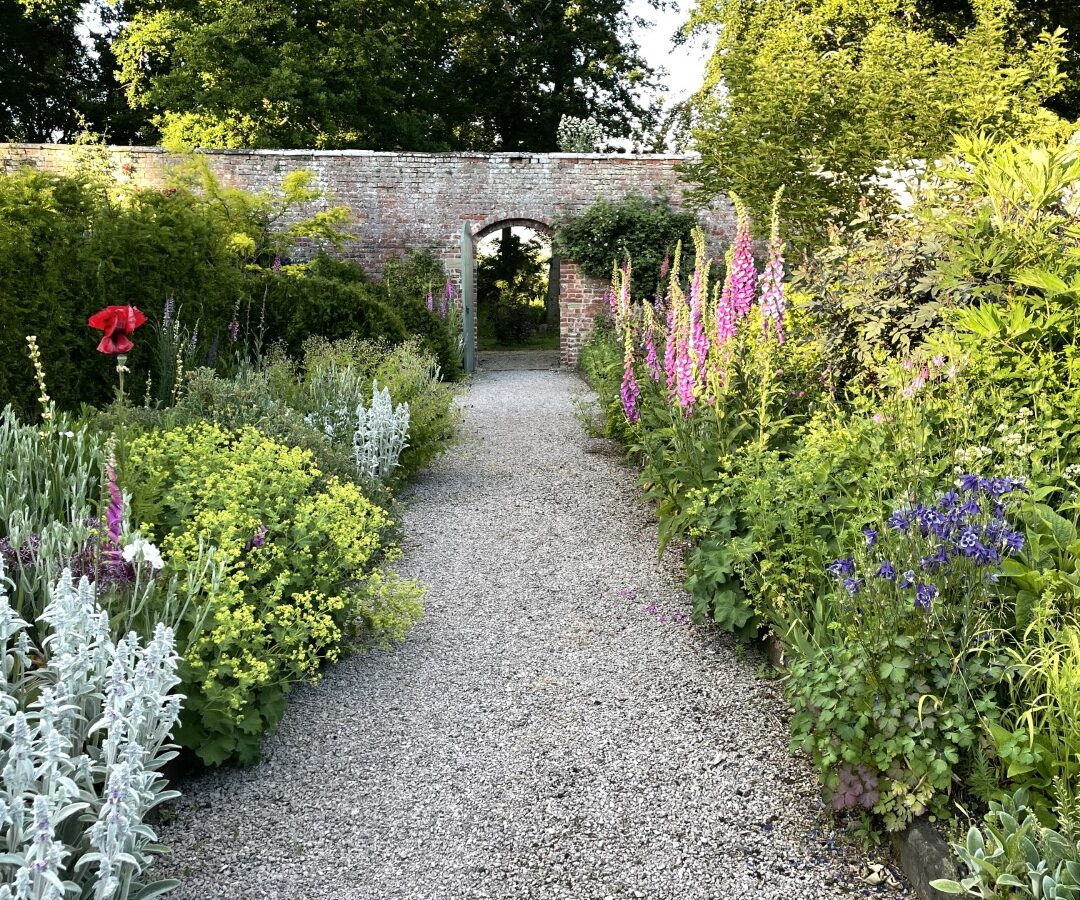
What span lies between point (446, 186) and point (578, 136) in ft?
11.2

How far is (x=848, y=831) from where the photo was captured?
7.97 ft

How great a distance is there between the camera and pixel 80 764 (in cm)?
187

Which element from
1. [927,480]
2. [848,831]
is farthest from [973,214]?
[848,831]

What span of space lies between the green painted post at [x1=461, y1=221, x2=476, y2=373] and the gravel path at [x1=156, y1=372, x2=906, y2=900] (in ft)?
32.9

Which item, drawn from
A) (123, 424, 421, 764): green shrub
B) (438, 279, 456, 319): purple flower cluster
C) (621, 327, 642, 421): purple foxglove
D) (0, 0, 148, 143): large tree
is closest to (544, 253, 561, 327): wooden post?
(438, 279, 456, 319): purple flower cluster

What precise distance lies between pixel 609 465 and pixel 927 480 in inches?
168

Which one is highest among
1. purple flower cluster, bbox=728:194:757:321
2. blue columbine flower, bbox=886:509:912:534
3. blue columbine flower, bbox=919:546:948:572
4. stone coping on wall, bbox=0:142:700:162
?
stone coping on wall, bbox=0:142:700:162

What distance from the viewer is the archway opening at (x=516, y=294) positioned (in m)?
21.6

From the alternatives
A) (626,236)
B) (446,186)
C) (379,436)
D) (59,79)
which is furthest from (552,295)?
(379,436)

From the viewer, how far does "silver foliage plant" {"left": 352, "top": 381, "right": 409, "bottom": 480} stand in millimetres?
5645

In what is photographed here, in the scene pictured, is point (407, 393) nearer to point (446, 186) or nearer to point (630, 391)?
point (630, 391)

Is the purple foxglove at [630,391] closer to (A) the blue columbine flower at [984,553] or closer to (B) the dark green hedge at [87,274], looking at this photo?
(B) the dark green hedge at [87,274]

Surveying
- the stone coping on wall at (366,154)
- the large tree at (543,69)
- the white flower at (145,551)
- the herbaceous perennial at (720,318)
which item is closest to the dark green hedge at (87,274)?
the white flower at (145,551)

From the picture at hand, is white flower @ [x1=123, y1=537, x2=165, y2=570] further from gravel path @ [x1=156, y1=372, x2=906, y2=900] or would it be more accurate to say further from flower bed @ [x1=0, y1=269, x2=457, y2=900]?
gravel path @ [x1=156, y1=372, x2=906, y2=900]
